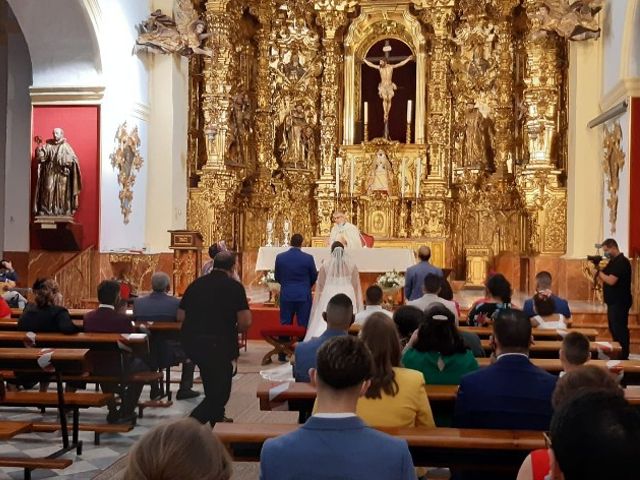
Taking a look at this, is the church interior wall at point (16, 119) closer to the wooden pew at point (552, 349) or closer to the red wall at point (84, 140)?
the red wall at point (84, 140)

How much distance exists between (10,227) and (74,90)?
2981mm

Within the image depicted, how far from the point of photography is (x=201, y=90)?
19.5m

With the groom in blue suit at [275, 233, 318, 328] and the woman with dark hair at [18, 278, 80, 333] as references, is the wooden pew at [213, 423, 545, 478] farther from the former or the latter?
the groom in blue suit at [275, 233, 318, 328]

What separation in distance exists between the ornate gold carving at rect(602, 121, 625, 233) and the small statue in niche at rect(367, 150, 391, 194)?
5374mm

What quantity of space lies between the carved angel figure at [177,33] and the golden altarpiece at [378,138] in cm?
68

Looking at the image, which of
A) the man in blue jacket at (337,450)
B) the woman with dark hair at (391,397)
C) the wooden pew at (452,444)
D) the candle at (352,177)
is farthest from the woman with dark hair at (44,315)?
the candle at (352,177)

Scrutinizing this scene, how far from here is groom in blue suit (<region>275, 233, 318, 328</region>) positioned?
11.7 m

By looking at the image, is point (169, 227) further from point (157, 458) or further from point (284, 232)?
point (157, 458)

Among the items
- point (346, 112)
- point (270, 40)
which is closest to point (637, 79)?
point (346, 112)

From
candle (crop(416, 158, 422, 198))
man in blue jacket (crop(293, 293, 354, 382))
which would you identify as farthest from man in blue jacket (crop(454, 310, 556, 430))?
candle (crop(416, 158, 422, 198))

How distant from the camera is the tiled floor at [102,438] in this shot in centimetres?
631

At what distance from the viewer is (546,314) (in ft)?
26.0

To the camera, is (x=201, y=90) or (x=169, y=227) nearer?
(x=169, y=227)

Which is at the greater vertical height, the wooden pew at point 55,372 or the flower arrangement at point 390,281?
the flower arrangement at point 390,281
